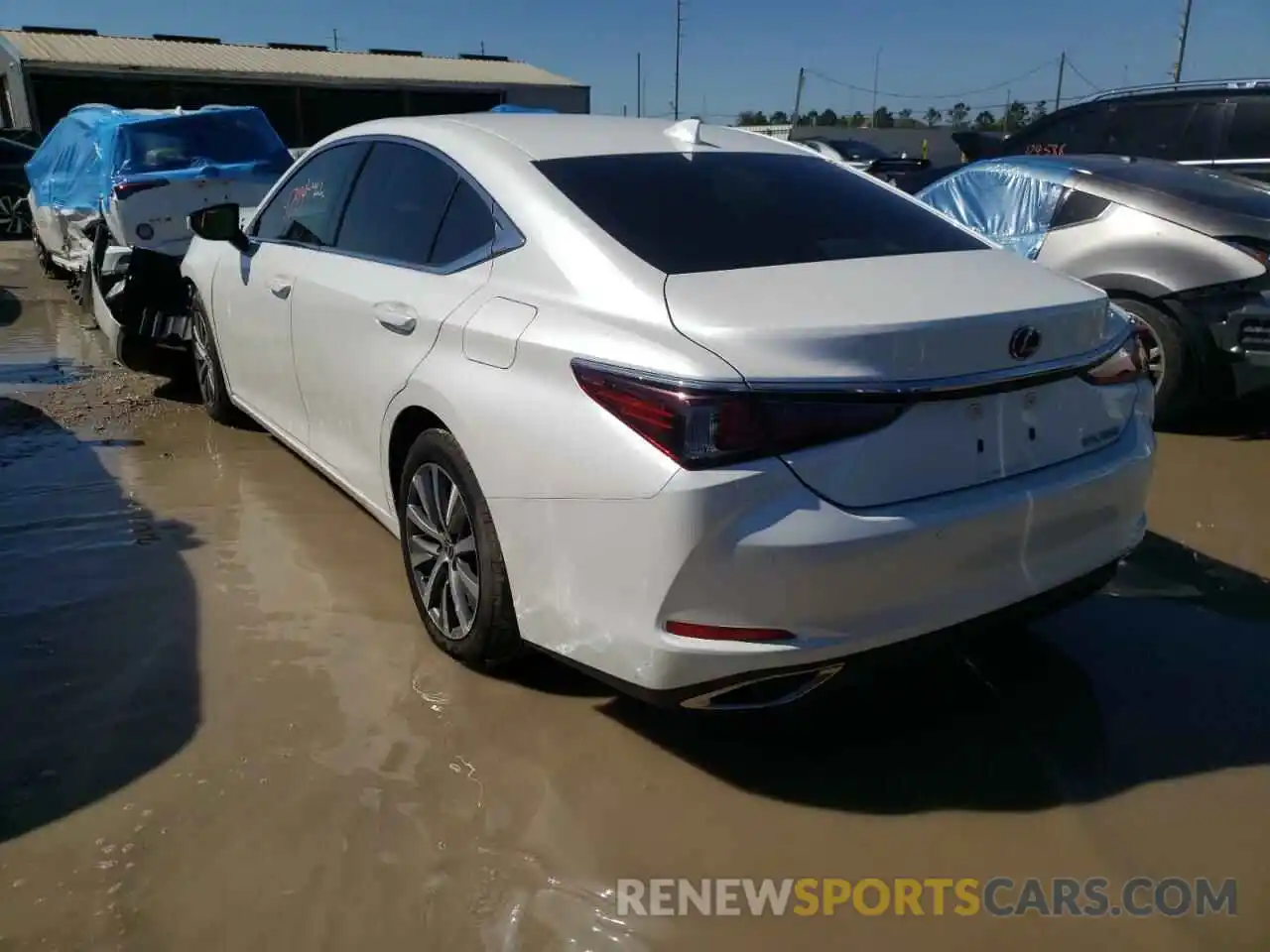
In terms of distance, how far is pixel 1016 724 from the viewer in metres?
2.88

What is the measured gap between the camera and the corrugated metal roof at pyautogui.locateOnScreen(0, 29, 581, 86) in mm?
27492

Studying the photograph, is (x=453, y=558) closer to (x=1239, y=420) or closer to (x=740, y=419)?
(x=740, y=419)

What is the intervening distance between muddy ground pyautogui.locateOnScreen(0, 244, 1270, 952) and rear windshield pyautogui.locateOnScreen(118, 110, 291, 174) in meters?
6.08

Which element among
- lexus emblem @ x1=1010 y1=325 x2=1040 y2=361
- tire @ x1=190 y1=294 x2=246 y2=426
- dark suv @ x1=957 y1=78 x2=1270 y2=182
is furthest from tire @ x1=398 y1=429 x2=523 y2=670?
dark suv @ x1=957 y1=78 x2=1270 y2=182

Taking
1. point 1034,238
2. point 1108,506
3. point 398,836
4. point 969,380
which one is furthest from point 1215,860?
point 1034,238

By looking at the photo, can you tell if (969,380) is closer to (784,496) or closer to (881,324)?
(881,324)

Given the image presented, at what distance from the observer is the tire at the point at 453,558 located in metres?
2.83

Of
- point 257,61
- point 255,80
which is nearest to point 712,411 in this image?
point 255,80

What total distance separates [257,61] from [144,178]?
26344mm

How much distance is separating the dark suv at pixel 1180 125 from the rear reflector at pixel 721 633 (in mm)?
7650

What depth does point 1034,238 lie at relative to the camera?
19.9ft

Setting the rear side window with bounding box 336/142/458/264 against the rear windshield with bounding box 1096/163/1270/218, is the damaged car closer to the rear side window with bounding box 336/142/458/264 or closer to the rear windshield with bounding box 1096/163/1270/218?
the rear side window with bounding box 336/142/458/264

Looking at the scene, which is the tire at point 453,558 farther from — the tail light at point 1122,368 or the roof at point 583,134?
the tail light at point 1122,368

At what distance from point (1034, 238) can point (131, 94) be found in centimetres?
2992
